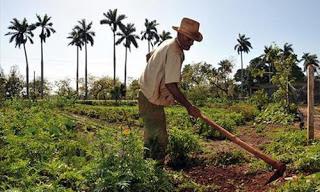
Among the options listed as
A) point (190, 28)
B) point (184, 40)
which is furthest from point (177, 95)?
point (190, 28)

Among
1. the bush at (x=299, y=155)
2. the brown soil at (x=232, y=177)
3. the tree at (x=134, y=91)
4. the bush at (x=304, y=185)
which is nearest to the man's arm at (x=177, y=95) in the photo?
the brown soil at (x=232, y=177)

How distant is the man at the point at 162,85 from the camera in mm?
4555

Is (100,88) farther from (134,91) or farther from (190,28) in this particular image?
(190,28)

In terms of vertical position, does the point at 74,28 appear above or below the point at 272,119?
above

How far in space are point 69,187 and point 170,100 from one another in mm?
1487

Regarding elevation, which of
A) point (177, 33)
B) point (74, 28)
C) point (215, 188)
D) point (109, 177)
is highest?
point (74, 28)

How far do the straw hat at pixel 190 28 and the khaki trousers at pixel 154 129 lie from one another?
945mm

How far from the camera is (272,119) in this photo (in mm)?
15383

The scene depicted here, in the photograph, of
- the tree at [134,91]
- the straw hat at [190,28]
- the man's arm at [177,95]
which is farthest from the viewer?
the tree at [134,91]

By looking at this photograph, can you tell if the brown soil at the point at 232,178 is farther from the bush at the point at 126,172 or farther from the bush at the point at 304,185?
the bush at the point at 126,172

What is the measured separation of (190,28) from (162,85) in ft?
2.30

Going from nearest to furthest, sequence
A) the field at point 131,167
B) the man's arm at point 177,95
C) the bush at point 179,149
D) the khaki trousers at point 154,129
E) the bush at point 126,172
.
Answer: the bush at point 126,172
the field at point 131,167
the man's arm at point 177,95
the khaki trousers at point 154,129
the bush at point 179,149

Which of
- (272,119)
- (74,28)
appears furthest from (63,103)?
(74,28)

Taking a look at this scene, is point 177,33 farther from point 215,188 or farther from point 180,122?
point 180,122
